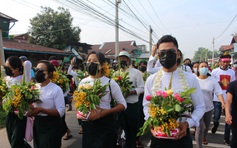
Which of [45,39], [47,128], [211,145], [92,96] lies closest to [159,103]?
[92,96]

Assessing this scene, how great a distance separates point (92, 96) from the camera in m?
2.57

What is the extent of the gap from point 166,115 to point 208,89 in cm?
323

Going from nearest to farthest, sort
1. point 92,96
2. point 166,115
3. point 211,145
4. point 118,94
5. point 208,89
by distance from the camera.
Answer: point 166,115 → point 92,96 → point 118,94 → point 208,89 → point 211,145

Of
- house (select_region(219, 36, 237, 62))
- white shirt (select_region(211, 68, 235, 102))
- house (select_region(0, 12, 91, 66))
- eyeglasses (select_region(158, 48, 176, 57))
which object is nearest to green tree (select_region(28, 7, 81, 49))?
house (select_region(0, 12, 91, 66))

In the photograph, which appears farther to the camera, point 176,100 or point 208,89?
point 208,89

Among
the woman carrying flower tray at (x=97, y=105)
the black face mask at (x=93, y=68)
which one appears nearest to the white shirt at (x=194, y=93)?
the woman carrying flower tray at (x=97, y=105)

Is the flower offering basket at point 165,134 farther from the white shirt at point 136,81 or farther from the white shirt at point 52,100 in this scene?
the white shirt at point 136,81

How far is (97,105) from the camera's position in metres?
2.77

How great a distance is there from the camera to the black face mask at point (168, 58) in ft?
7.25

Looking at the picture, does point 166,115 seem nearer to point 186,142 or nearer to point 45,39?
point 186,142

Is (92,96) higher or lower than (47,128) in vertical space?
higher

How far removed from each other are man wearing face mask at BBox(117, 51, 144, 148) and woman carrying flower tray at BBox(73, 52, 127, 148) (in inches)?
52.3

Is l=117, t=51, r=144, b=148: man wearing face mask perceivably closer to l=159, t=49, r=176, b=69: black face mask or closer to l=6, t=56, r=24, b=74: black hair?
l=6, t=56, r=24, b=74: black hair

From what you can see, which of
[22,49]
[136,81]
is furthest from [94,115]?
[22,49]
